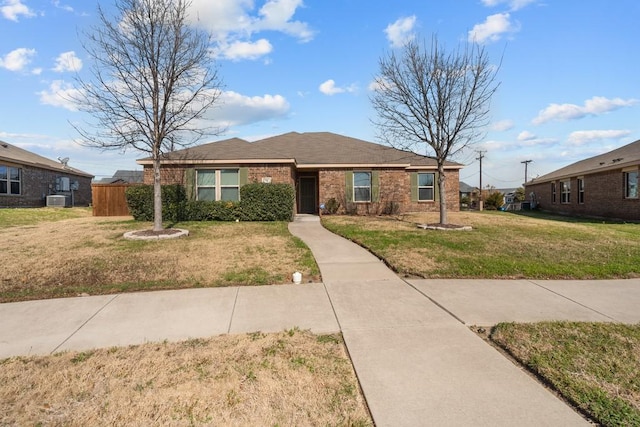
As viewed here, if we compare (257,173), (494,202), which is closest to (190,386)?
(257,173)

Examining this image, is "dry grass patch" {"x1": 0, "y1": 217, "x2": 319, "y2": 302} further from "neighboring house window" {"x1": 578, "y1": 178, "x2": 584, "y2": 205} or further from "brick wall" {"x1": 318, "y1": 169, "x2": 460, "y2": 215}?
"neighboring house window" {"x1": 578, "y1": 178, "x2": 584, "y2": 205}

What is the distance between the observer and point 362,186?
18.4 metres

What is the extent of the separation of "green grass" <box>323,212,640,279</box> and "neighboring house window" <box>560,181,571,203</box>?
15979 mm

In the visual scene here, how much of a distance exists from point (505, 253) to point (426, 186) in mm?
12580

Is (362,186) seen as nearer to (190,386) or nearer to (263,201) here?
(263,201)

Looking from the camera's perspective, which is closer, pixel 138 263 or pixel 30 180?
pixel 138 263

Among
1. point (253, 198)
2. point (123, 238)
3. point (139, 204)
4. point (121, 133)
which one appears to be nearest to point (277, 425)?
point (123, 238)

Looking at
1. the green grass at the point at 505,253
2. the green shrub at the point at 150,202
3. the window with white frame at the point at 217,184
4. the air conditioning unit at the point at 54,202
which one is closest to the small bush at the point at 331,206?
the window with white frame at the point at 217,184

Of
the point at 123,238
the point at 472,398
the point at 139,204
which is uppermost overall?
the point at 139,204

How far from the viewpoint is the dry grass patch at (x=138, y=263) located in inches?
240

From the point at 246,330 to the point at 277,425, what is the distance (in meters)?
1.84

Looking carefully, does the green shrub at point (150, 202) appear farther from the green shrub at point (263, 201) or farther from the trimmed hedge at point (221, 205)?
the green shrub at point (263, 201)

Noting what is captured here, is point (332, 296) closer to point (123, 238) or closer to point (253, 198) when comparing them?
point (123, 238)

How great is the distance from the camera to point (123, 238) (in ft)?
32.3
